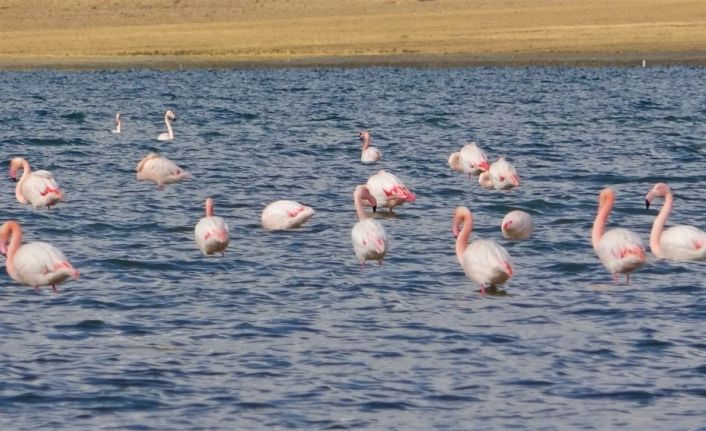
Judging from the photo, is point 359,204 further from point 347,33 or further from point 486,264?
point 347,33

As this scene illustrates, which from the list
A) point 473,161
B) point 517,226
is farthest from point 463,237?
point 473,161

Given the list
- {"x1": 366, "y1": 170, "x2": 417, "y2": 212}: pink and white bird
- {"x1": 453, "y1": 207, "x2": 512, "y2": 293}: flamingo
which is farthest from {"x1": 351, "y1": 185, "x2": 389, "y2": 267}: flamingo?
{"x1": 366, "y1": 170, "x2": 417, "y2": 212}: pink and white bird

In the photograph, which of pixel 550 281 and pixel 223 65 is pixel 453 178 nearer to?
pixel 550 281

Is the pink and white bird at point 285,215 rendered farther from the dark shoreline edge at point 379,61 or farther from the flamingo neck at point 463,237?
the dark shoreline edge at point 379,61

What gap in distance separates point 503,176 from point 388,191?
3.35 meters

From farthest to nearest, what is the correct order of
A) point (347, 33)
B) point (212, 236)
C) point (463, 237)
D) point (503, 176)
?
point (347, 33), point (503, 176), point (212, 236), point (463, 237)

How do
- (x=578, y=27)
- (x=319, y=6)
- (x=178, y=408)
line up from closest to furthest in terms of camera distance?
(x=178, y=408) → (x=578, y=27) → (x=319, y=6)

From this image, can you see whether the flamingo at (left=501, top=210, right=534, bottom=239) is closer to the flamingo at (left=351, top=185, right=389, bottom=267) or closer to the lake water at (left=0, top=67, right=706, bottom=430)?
the lake water at (left=0, top=67, right=706, bottom=430)

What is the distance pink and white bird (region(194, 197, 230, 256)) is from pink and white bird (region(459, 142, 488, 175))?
8.42m

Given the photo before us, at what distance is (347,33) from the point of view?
288ft

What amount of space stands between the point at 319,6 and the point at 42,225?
291 feet

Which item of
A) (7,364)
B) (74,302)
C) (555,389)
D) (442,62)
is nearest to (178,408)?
(7,364)

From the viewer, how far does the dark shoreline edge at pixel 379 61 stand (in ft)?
231

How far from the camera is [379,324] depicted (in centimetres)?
1396
